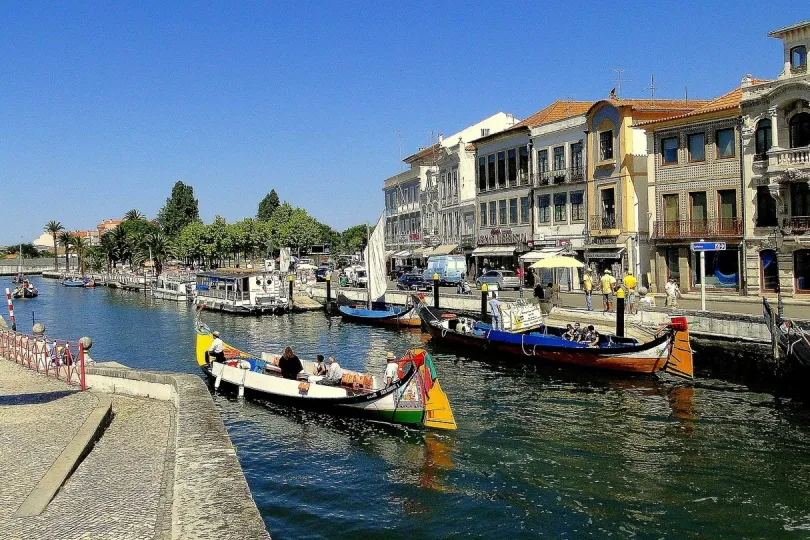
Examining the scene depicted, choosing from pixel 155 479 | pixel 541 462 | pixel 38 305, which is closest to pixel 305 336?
pixel 541 462

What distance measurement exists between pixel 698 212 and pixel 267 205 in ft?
467

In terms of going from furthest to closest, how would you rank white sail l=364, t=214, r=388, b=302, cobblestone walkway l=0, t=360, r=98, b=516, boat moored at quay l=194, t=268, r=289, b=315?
boat moored at quay l=194, t=268, r=289, b=315 → white sail l=364, t=214, r=388, b=302 → cobblestone walkway l=0, t=360, r=98, b=516

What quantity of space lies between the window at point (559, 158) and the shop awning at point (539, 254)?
246 inches

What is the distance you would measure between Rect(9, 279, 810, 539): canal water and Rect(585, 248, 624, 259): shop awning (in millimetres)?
21066

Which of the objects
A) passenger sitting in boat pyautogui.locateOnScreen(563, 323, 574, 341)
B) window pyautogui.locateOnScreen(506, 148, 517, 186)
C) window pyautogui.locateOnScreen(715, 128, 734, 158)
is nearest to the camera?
passenger sitting in boat pyautogui.locateOnScreen(563, 323, 574, 341)

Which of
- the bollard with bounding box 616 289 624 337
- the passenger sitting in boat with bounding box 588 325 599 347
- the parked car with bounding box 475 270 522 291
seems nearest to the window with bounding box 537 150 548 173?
the parked car with bounding box 475 270 522 291

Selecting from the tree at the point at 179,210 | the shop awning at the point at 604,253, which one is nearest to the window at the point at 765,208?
the shop awning at the point at 604,253

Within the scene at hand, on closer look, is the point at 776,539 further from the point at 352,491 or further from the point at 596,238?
the point at 596,238

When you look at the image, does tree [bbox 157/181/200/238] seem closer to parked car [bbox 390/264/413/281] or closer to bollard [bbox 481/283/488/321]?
parked car [bbox 390/264/413/281]

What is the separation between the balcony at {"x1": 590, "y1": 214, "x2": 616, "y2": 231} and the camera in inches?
2014

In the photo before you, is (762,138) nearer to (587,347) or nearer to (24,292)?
(587,347)

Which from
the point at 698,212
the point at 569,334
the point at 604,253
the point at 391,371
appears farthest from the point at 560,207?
the point at 391,371

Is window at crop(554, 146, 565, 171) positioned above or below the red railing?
above

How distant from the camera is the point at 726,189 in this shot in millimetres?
42938
